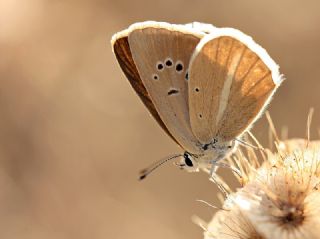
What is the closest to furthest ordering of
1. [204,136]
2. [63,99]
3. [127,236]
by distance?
[204,136] < [127,236] < [63,99]

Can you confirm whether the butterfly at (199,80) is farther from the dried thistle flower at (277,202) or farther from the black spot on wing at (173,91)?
the dried thistle flower at (277,202)

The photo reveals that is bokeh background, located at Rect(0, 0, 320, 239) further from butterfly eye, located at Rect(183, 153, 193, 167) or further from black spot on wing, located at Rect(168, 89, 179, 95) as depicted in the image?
black spot on wing, located at Rect(168, 89, 179, 95)

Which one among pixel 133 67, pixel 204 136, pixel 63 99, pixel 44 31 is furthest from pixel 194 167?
pixel 44 31

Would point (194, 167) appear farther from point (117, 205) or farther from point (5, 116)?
point (5, 116)

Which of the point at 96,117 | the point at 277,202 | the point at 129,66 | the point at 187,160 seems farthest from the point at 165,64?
the point at 96,117

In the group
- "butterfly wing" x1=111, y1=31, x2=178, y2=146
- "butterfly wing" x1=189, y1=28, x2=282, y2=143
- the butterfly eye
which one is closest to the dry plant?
"butterfly wing" x1=189, y1=28, x2=282, y2=143

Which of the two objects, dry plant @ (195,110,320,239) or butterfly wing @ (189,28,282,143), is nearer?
dry plant @ (195,110,320,239)

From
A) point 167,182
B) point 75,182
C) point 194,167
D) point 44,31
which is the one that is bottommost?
point 194,167
